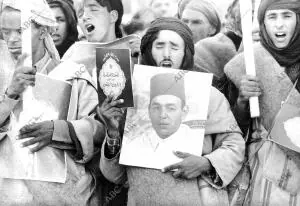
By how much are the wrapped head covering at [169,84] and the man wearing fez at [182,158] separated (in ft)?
0.41

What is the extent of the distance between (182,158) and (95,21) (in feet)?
4.24

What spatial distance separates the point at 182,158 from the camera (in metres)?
4.91

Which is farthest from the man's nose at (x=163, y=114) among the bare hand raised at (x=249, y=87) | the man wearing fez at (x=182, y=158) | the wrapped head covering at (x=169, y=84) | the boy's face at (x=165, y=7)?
the boy's face at (x=165, y=7)

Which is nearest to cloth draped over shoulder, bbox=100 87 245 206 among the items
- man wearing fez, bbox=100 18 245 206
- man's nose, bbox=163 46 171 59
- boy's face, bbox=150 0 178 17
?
man wearing fez, bbox=100 18 245 206

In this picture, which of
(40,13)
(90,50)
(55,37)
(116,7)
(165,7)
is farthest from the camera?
(165,7)

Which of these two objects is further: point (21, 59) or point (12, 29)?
point (12, 29)

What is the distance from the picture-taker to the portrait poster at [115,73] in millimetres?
4801

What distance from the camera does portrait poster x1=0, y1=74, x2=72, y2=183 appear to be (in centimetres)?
497

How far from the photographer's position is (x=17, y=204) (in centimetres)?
502

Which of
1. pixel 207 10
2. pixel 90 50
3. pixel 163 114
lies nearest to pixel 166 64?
pixel 163 114

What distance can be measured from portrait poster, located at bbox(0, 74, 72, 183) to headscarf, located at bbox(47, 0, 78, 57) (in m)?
1.16

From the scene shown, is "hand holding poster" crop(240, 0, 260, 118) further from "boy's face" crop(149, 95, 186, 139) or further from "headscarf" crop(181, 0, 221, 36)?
"headscarf" crop(181, 0, 221, 36)

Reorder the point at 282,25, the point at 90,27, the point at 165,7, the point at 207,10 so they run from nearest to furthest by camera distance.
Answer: the point at 282,25
the point at 90,27
the point at 207,10
the point at 165,7

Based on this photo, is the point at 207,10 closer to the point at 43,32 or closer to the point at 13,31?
the point at 43,32
